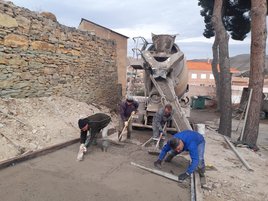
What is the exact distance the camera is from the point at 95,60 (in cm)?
1164

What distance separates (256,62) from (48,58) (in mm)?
6295

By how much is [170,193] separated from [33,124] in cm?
389

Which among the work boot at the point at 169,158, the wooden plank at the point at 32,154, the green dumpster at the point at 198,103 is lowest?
the green dumpster at the point at 198,103

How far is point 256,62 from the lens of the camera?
10.1 meters

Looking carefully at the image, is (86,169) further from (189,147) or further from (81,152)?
(189,147)

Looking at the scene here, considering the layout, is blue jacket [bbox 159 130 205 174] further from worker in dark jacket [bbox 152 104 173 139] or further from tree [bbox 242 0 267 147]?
tree [bbox 242 0 267 147]

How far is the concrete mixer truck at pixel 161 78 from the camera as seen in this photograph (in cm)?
801

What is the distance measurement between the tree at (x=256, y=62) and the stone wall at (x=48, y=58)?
5322 millimetres

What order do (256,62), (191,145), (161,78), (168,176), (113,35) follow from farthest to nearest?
(113,35)
(256,62)
(161,78)
(168,176)
(191,145)

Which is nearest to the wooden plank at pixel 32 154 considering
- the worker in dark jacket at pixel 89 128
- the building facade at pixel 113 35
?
the worker in dark jacket at pixel 89 128

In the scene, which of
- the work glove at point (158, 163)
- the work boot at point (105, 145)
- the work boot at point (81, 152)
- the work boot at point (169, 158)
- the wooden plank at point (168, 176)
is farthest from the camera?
the work boot at point (105, 145)

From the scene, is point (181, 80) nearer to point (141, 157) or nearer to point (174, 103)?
point (174, 103)

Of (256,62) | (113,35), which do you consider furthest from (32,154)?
(113,35)

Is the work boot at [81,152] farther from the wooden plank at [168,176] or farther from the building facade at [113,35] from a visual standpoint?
the building facade at [113,35]
